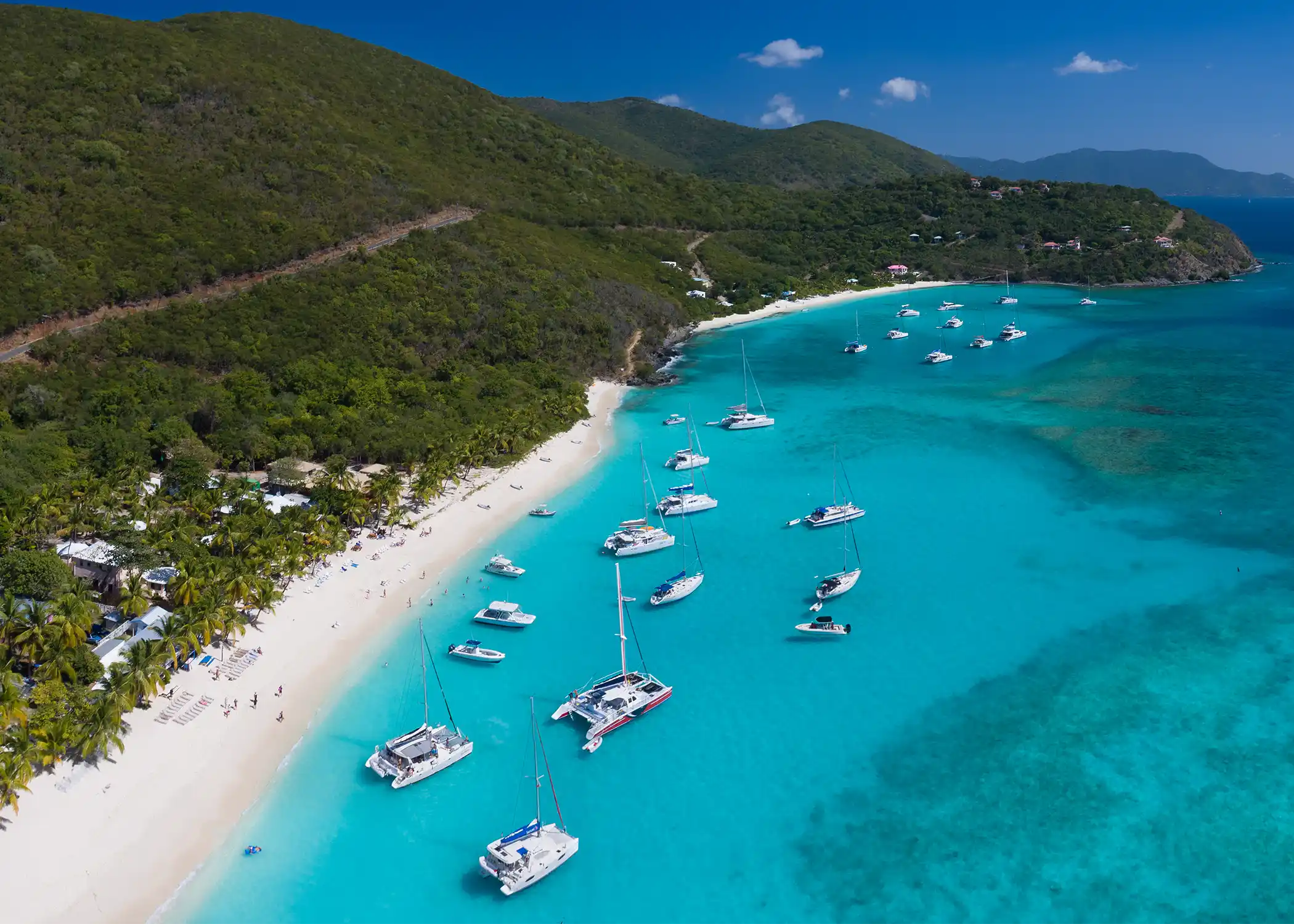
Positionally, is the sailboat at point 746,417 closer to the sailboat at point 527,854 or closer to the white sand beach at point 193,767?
the white sand beach at point 193,767

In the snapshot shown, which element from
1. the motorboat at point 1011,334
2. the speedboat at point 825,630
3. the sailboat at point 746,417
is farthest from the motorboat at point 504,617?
the motorboat at point 1011,334

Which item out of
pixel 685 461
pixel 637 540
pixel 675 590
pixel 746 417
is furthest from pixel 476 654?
pixel 746 417

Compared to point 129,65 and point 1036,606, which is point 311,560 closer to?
point 1036,606

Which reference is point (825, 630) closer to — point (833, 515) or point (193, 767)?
point (833, 515)

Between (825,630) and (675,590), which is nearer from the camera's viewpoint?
(825,630)

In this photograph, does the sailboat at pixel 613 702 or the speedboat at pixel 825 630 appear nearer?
the sailboat at pixel 613 702

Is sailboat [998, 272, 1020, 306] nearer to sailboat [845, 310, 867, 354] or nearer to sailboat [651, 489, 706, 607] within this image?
sailboat [845, 310, 867, 354]

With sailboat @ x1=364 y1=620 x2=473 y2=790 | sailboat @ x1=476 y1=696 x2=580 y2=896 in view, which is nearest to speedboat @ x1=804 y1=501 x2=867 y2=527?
sailboat @ x1=364 y1=620 x2=473 y2=790
